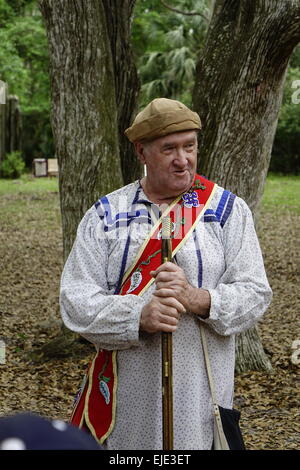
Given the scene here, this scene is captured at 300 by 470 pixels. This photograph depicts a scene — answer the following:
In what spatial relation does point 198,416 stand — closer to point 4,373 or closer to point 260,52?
point 260,52

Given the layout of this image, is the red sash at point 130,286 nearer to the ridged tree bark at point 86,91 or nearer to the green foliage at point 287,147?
the ridged tree bark at point 86,91

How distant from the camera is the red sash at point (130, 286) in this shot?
280 centimetres

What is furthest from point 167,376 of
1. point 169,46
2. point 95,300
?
point 169,46

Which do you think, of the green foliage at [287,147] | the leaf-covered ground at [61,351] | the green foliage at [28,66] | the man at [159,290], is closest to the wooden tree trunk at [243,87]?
the leaf-covered ground at [61,351]

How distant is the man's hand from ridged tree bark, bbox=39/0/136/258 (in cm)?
342

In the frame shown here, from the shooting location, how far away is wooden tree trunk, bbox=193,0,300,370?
537 centimetres

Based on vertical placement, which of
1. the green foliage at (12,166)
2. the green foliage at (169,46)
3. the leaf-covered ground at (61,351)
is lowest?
the green foliage at (12,166)

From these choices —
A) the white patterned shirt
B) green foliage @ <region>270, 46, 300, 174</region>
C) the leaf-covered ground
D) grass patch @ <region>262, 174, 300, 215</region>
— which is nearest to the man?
the white patterned shirt

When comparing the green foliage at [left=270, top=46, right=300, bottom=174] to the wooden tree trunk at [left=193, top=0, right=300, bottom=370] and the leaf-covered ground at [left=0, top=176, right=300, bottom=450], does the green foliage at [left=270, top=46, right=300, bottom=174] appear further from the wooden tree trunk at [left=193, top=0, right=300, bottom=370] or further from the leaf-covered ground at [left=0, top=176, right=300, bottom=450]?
the wooden tree trunk at [left=193, top=0, right=300, bottom=370]

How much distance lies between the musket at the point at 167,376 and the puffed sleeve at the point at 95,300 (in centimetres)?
12

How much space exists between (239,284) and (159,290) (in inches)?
12.0

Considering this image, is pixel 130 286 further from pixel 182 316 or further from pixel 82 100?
pixel 82 100

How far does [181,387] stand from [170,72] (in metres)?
26.2
